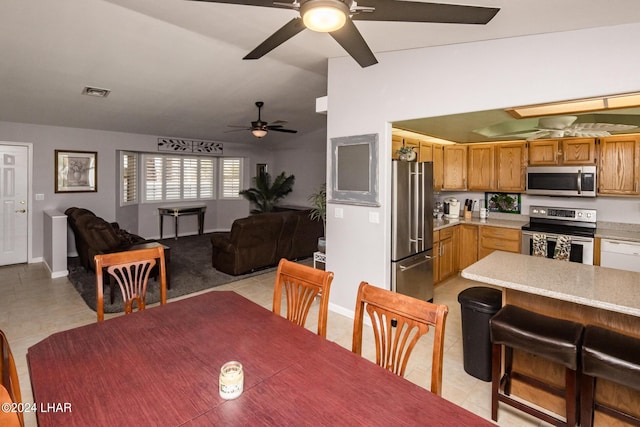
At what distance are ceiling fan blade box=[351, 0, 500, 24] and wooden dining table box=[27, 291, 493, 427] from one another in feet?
5.26

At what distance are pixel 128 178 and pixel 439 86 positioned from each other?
694 cm

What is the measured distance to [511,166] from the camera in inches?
184

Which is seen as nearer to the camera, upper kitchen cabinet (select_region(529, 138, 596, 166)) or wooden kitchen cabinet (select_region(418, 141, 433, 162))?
upper kitchen cabinet (select_region(529, 138, 596, 166))

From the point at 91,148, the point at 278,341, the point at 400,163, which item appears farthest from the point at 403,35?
the point at 91,148

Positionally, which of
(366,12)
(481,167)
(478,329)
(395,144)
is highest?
(366,12)

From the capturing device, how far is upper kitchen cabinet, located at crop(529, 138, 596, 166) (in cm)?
404

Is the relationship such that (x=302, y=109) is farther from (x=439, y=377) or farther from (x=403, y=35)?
(x=439, y=377)

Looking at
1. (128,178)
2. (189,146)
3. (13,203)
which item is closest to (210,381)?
(13,203)

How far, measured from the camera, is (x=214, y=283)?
466 cm

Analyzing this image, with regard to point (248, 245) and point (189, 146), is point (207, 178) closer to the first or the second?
point (189, 146)

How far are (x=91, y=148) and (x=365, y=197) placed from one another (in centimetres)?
565

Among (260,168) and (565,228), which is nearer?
(565,228)

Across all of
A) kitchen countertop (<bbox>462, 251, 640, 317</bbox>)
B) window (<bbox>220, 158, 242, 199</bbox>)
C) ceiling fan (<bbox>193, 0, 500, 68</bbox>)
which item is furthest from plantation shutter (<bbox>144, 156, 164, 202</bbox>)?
kitchen countertop (<bbox>462, 251, 640, 317</bbox>)

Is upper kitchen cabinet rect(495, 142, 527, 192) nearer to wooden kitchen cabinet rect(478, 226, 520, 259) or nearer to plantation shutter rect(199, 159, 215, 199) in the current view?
wooden kitchen cabinet rect(478, 226, 520, 259)
